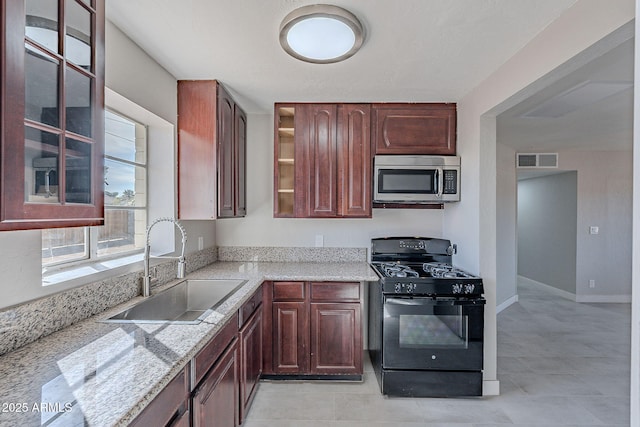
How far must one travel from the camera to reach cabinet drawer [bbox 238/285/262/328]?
1.98m

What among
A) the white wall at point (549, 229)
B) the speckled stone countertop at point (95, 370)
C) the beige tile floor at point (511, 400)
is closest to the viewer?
the speckled stone countertop at point (95, 370)

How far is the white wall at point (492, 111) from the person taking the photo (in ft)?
4.88

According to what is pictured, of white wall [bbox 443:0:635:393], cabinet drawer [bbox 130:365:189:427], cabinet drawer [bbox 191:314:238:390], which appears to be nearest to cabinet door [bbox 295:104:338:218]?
white wall [bbox 443:0:635:393]

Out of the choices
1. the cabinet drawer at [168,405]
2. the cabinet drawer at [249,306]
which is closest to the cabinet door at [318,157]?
the cabinet drawer at [249,306]

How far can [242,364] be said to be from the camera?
6.48 ft

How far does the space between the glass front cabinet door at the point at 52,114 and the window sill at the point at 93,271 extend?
51 cm

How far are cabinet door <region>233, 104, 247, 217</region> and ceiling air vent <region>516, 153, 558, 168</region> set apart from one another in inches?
162

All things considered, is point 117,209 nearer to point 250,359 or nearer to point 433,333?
point 250,359

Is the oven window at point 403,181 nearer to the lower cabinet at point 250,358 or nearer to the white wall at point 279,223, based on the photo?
the white wall at point 279,223

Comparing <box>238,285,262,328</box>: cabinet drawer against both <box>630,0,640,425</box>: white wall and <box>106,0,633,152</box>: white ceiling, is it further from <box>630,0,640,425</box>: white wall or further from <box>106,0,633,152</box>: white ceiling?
<box>630,0,640,425</box>: white wall

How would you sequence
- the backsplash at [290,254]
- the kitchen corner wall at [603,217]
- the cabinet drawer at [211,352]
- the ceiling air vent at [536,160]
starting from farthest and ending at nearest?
the kitchen corner wall at [603,217] < the ceiling air vent at [536,160] < the backsplash at [290,254] < the cabinet drawer at [211,352]

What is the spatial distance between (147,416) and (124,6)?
1.73 metres

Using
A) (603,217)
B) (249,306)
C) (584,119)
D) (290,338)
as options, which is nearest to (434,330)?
(290,338)

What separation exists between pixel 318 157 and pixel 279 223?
0.78 metres
